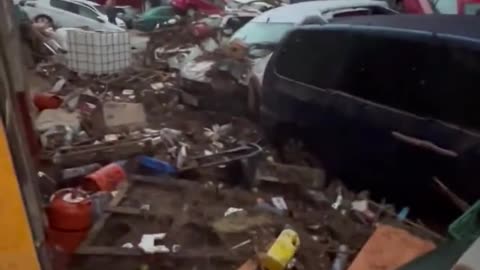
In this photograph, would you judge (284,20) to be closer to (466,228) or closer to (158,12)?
(158,12)

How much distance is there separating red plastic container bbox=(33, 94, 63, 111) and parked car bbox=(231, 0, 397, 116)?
1856mm

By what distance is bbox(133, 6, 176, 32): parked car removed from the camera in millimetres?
10578

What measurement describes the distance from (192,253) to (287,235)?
50 cm

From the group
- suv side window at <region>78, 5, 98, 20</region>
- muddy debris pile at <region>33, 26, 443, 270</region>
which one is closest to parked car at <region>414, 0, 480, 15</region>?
muddy debris pile at <region>33, 26, 443, 270</region>

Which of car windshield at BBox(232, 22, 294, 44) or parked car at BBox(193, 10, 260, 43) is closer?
car windshield at BBox(232, 22, 294, 44)

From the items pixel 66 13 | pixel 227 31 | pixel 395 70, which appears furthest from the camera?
pixel 66 13

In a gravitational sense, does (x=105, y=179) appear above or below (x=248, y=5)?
above

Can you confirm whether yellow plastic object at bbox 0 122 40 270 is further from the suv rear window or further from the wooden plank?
the suv rear window

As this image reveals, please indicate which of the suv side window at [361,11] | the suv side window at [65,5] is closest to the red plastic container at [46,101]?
the suv side window at [361,11]

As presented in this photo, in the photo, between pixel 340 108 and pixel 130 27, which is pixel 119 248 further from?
pixel 130 27

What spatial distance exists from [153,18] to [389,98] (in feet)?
24.0

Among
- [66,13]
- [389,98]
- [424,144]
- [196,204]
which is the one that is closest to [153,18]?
[66,13]

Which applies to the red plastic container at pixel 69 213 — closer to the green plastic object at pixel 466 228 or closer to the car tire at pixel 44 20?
the green plastic object at pixel 466 228

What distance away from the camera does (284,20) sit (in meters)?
7.01
